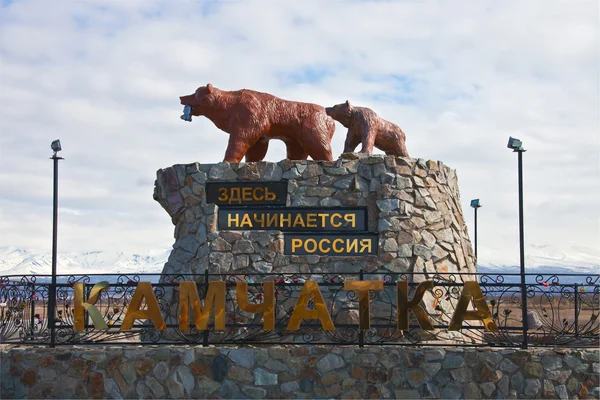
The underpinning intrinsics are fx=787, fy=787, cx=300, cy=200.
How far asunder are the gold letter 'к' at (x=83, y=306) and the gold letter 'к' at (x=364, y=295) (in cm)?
341

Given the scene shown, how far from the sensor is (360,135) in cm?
1376

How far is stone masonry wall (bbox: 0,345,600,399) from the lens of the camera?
1037 cm

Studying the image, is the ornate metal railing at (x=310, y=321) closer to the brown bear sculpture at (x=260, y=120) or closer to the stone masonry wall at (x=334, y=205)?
the stone masonry wall at (x=334, y=205)

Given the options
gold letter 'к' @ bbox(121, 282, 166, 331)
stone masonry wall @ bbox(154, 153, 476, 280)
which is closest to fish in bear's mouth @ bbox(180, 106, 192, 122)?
stone masonry wall @ bbox(154, 153, 476, 280)

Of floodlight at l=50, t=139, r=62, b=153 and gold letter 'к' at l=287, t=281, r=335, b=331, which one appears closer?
gold letter 'к' at l=287, t=281, r=335, b=331

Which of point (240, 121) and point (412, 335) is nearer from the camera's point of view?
point (412, 335)

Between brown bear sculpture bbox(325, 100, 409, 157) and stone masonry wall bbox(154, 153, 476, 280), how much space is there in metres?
1.17

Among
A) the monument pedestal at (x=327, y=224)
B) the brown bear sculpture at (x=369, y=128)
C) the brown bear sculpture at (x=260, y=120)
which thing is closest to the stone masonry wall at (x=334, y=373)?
the monument pedestal at (x=327, y=224)

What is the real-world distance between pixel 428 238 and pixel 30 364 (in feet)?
20.1

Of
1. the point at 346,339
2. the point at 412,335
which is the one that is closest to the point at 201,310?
the point at 346,339

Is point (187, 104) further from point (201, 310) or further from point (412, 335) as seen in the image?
point (412, 335)

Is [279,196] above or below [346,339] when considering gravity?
above

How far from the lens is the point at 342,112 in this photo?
13773mm

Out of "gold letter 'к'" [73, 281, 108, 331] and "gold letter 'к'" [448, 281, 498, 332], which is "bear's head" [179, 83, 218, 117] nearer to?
"gold letter 'к'" [73, 281, 108, 331]
